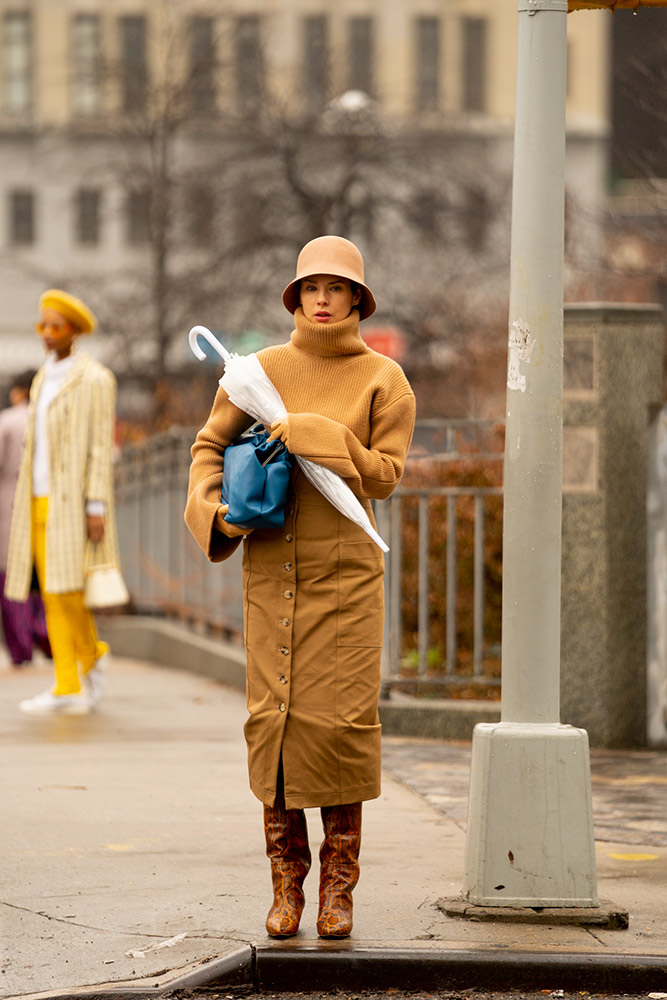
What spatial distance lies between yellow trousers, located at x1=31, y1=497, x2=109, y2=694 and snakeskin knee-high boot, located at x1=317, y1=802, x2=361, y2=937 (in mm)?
4619

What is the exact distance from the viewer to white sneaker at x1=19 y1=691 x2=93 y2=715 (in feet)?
31.8

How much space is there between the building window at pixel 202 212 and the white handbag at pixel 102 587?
14.7m

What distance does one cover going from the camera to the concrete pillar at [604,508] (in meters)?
8.52

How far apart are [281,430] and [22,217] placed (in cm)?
5407

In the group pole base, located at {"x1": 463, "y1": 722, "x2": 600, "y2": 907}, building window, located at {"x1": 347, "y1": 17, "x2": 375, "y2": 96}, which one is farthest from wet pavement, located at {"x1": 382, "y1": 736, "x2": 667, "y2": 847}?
building window, located at {"x1": 347, "y1": 17, "x2": 375, "y2": 96}

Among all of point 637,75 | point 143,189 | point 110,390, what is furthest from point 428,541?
point 143,189

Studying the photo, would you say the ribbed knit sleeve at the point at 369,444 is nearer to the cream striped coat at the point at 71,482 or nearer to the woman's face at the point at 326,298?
the woman's face at the point at 326,298

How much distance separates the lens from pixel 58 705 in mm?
9719

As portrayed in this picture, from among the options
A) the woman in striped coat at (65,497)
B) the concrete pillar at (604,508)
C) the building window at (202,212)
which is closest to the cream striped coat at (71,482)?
the woman in striped coat at (65,497)

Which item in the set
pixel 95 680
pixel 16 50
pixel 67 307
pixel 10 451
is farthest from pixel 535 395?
pixel 16 50

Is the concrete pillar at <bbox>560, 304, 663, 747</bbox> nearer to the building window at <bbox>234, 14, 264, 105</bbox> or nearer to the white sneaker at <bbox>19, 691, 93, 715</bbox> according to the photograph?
the white sneaker at <bbox>19, 691, 93, 715</bbox>

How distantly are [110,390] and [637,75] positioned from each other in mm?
7897

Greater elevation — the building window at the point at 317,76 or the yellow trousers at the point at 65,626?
the building window at the point at 317,76

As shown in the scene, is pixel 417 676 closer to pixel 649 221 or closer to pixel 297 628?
pixel 297 628
